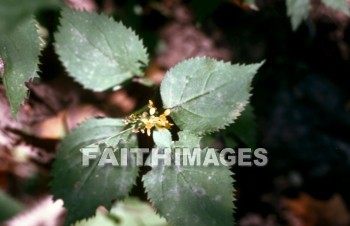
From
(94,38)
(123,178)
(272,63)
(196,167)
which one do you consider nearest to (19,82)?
(94,38)

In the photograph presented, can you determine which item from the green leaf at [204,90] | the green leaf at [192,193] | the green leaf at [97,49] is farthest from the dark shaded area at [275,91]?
the green leaf at [192,193]

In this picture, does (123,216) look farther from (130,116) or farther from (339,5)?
(339,5)

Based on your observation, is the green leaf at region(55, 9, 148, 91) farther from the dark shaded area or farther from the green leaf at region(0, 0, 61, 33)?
the green leaf at region(0, 0, 61, 33)

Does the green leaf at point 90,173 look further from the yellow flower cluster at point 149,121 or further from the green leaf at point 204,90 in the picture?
the green leaf at point 204,90

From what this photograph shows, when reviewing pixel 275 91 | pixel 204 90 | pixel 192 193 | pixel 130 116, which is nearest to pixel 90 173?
pixel 130 116

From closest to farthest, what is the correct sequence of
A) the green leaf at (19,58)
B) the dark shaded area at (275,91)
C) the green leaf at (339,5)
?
the green leaf at (19,58), the green leaf at (339,5), the dark shaded area at (275,91)

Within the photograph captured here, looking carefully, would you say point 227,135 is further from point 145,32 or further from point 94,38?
point 145,32
